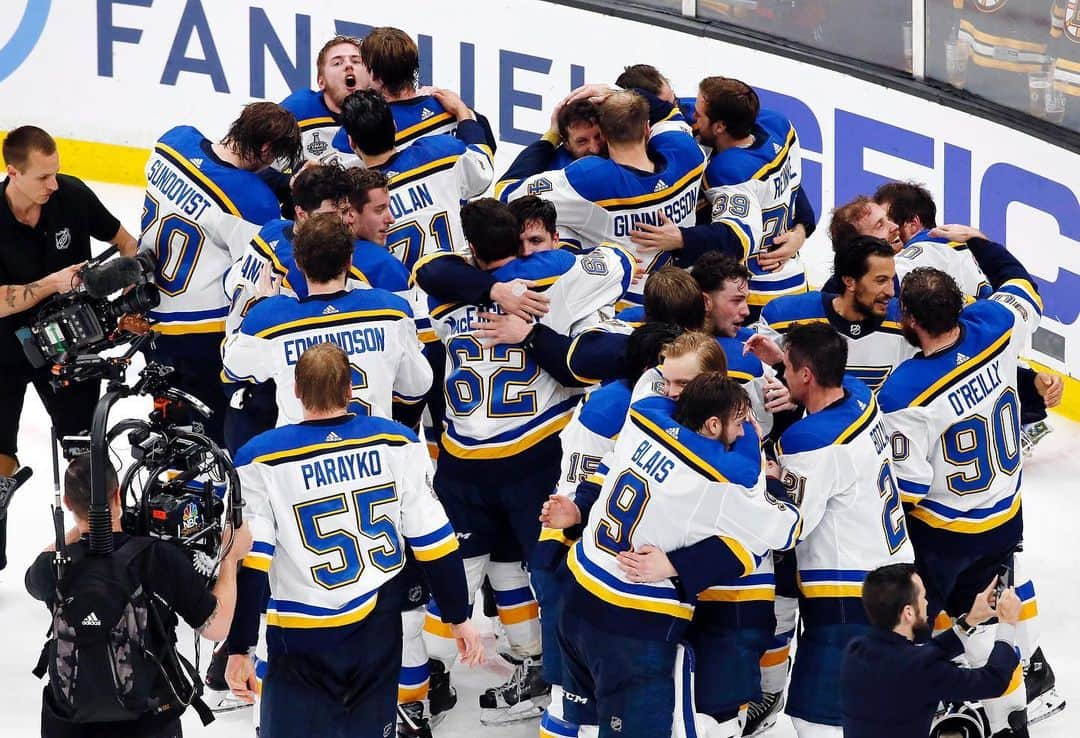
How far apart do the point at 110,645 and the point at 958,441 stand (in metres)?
2.44

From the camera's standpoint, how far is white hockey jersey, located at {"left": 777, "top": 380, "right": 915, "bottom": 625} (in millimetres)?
4609

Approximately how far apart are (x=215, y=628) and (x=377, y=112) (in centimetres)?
219

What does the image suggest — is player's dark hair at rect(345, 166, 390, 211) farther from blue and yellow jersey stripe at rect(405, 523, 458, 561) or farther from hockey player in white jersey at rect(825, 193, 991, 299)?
hockey player in white jersey at rect(825, 193, 991, 299)

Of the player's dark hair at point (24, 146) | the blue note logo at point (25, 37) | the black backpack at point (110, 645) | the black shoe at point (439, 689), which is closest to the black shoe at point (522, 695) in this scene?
the black shoe at point (439, 689)

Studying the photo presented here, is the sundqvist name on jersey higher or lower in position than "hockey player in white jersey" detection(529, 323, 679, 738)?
higher

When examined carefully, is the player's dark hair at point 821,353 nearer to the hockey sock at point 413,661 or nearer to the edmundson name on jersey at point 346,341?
the edmundson name on jersey at point 346,341

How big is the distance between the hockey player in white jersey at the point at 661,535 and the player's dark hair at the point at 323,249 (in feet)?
3.13

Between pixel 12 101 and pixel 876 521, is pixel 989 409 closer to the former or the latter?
pixel 876 521

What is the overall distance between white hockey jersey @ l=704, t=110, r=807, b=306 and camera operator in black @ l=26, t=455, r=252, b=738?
247 cm

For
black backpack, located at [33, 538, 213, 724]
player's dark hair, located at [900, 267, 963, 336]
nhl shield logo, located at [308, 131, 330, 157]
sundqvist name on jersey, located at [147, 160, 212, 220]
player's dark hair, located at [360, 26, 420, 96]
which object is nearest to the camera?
black backpack, located at [33, 538, 213, 724]

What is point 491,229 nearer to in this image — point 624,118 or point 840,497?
point 624,118

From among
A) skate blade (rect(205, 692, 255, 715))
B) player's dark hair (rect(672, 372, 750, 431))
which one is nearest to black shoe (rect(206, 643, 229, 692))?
skate blade (rect(205, 692, 255, 715))

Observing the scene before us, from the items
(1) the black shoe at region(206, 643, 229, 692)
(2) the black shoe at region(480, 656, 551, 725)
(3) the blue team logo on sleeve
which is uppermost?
(3) the blue team logo on sleeve

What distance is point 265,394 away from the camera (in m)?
5.43
